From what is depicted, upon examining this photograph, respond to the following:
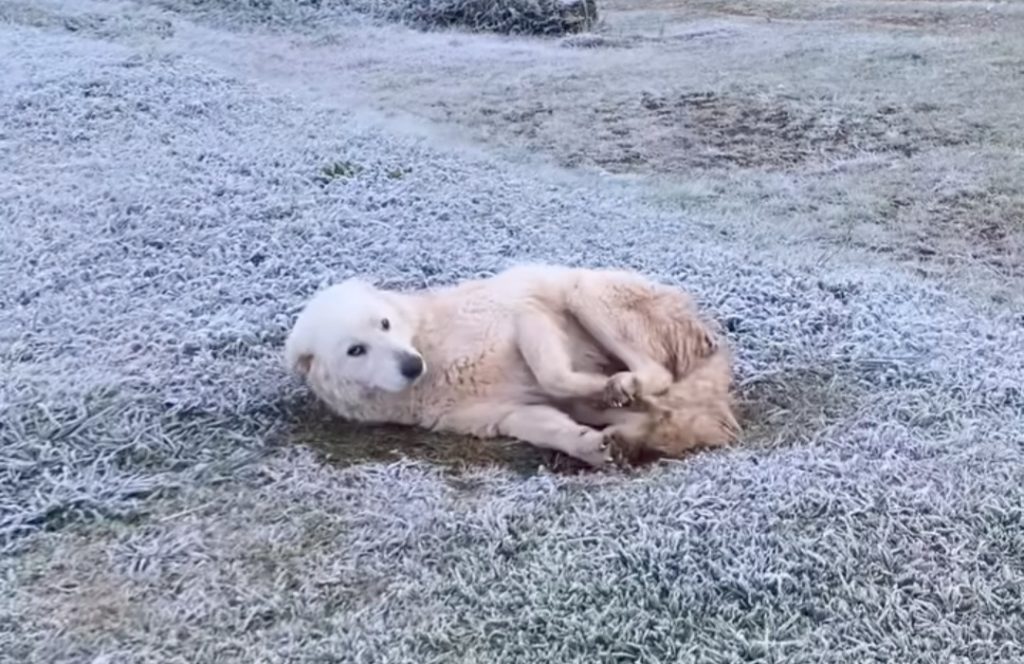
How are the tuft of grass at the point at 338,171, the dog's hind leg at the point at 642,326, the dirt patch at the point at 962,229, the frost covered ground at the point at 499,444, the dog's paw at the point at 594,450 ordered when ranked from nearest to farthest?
the frost covered ground at the point at 499,444
the dog's paw at the point at 594,450
the dog's hind leg at the point at 642,326
the dirt patch at the point at 962,229
the tuft of grass at the point at 338,171

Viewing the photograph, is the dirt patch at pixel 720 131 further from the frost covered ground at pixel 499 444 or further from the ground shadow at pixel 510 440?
the ground shadow at pixel 510 440

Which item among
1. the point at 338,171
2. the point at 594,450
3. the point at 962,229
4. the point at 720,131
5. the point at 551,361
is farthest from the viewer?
the point at 720,131

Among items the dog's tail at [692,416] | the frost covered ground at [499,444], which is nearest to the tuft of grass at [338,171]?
the frost covered ground at [499,444]

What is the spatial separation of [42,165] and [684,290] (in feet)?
6.43

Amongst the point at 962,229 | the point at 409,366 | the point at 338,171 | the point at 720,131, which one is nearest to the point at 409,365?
the point at 409,366

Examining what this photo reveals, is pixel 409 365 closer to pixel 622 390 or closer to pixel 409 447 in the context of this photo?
pixel 409 447

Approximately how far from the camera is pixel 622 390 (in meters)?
1.85

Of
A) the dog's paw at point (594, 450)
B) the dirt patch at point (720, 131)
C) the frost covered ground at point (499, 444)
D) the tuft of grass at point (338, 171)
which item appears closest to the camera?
the frost covered ground at point (499, 444)

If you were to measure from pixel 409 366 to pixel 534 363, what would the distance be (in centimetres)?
20

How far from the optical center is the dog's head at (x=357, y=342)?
1830 millimetres

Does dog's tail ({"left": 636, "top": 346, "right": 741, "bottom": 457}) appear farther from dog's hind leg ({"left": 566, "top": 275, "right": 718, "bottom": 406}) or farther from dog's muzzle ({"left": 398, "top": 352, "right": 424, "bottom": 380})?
dog's muzzle ({"left": 398, "top": 352, "right": 424, "bottom": 380})

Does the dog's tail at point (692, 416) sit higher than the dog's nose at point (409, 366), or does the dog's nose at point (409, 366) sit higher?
the dog's nose at point (409, 366)

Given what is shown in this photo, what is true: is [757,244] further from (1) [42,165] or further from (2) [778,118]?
(1) [42,165]

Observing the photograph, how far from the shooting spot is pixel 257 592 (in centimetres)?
150
